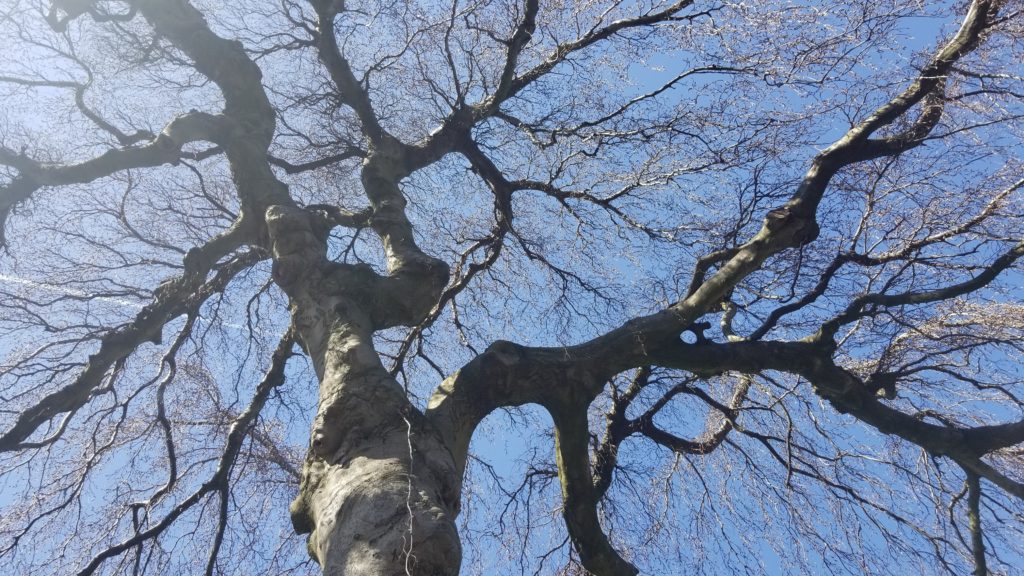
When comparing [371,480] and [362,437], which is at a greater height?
[362,437]

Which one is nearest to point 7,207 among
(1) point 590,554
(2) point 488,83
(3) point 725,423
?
(2) point 488,83

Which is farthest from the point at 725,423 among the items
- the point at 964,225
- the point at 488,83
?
the point at 488,83

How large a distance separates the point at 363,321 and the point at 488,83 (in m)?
3.16

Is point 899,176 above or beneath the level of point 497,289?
beneath

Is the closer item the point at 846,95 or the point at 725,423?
the point at 846,95

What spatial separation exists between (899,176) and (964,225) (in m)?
0.59

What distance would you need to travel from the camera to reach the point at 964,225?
4.02 metres

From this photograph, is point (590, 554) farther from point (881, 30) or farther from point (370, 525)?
point (881, 30)

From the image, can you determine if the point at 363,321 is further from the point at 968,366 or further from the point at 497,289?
the point at 968,366

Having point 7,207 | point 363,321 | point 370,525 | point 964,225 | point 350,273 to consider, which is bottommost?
point 370,525

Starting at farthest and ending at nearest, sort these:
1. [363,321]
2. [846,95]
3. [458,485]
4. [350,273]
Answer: [846,95]
[350,273]
[363,321]
[458,485]

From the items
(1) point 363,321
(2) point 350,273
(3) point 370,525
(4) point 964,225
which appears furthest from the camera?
(4) point 964,225

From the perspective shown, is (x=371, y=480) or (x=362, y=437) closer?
(x=371, y=480)

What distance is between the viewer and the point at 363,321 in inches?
135
